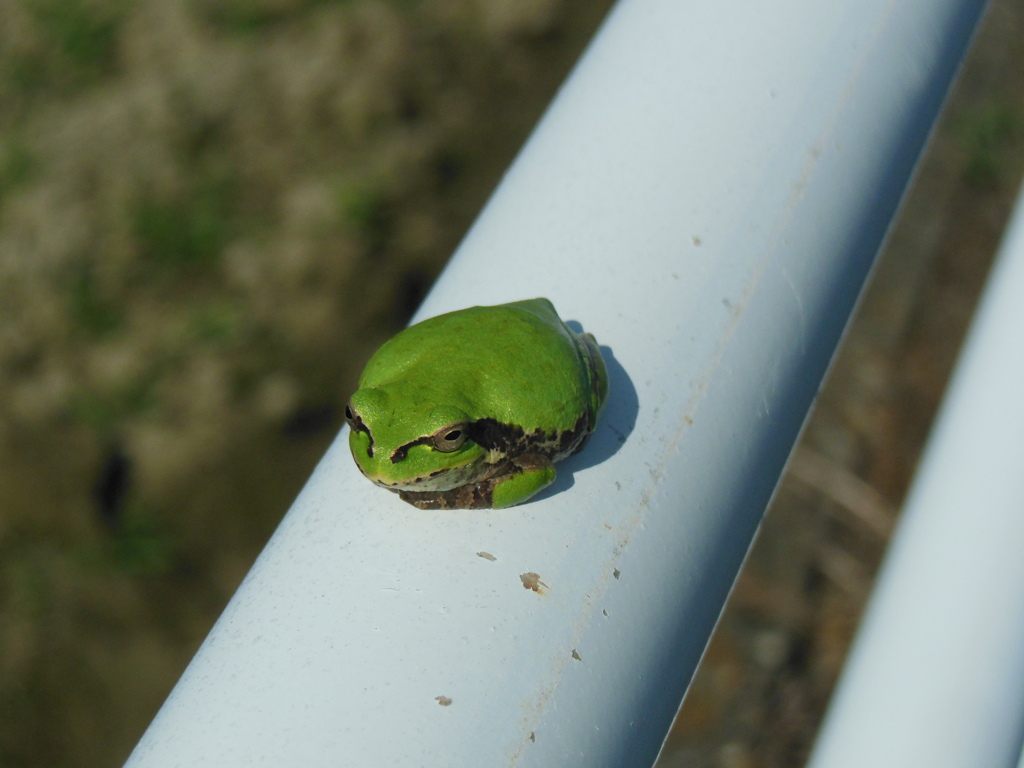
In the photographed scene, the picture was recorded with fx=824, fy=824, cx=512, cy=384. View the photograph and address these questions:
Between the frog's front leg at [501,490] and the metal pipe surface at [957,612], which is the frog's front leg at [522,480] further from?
the metal pipe surface at [957,612]

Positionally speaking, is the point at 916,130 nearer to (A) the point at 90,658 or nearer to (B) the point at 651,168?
(B) the point at 651,168

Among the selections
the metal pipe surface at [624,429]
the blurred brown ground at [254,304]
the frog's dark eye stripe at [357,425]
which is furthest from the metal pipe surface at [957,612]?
the blurred brown ground at [254,304]

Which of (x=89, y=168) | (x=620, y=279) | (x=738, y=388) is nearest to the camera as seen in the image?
(x=738, y=388)

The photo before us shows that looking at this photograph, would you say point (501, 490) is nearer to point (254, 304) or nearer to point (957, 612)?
point (957, 612)

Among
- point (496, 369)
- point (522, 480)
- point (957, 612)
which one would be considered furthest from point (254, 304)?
point (957, 612)

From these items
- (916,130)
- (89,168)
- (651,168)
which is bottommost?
(89,168)

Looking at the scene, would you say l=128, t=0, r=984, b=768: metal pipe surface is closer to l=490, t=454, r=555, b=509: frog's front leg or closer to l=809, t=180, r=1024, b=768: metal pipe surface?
l=490, t=454, r=555, b=509: frog's front leg

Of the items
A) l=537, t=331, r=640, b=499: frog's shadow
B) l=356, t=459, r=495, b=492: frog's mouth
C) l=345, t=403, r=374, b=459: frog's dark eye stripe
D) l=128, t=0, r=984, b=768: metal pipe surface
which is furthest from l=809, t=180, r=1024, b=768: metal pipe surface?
l=345, t=403, r=374, b=459: frog's dark eye stripe

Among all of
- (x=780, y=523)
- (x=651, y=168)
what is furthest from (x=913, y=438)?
(x=651, y=168)
